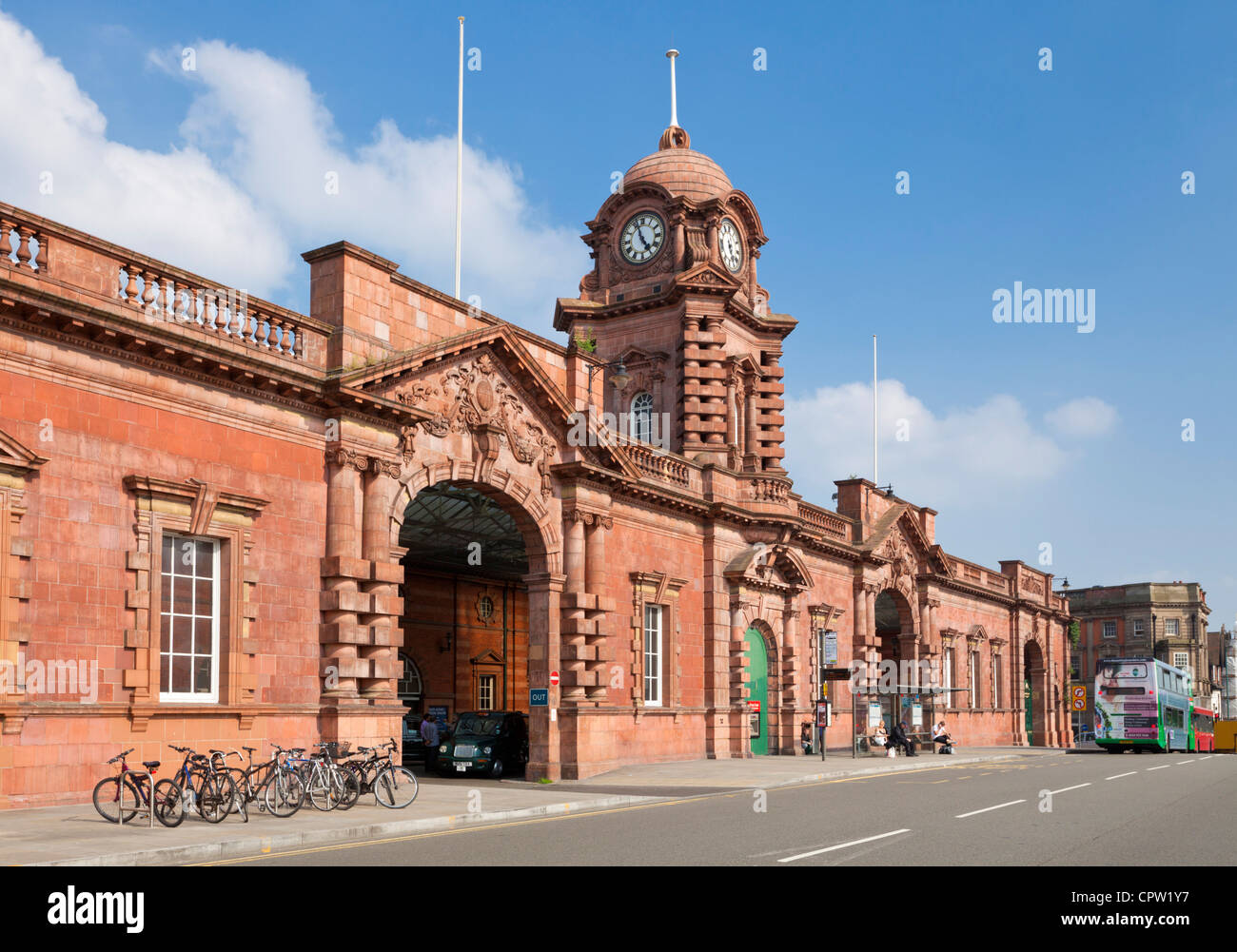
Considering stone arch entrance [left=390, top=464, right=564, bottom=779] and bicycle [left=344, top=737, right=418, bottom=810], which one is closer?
bicycle [left=344, top=737, right=418, bottom=810]

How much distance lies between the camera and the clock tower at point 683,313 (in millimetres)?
41594

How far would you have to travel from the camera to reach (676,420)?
42.2 meters

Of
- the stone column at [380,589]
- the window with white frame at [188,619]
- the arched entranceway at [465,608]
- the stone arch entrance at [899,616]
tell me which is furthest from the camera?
the stone arch entrance at [899,616]

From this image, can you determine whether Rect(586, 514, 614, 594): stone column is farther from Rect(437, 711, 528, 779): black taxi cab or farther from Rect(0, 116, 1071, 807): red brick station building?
Rect(437, 711, 528, 779): black taxi cab

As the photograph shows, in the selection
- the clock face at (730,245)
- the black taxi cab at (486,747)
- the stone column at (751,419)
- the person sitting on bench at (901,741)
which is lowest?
the person sitting on bench at (901,741)

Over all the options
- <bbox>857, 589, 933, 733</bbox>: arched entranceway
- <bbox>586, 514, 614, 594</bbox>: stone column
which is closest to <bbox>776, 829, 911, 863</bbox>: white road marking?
<bbox>586, 514, 614, 594</bbox>: stone column

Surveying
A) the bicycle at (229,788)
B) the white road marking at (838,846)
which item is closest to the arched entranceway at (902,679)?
the white road marking at (838,846)

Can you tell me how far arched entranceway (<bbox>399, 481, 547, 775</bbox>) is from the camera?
33562 millimetres

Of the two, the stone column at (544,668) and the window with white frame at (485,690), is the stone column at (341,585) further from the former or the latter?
the window with white frame at (485,690)

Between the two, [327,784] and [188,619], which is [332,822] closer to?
[327,784]

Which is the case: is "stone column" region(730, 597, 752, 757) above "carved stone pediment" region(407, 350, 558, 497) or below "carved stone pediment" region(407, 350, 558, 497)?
below

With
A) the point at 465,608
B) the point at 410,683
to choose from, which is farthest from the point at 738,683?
the point at 410,683

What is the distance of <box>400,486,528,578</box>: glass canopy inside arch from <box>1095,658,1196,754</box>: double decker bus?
24.1m

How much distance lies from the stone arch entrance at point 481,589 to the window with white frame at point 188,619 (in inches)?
156
